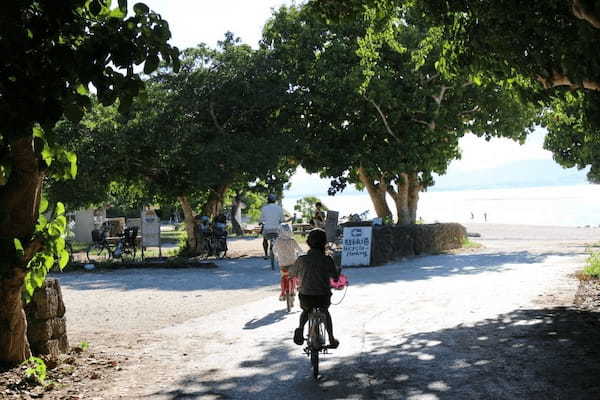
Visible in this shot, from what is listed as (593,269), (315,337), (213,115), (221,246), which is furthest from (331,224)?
(315,337)

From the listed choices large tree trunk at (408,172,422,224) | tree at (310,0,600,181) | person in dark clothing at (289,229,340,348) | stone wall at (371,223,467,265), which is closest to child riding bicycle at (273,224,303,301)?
tree at (310,0,600,181)

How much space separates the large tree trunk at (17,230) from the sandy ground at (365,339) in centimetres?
101

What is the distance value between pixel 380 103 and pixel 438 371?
19.1 m

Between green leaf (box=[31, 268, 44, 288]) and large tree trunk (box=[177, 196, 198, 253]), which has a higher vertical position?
large tree trunk (box=[177, 196, 198, 253])

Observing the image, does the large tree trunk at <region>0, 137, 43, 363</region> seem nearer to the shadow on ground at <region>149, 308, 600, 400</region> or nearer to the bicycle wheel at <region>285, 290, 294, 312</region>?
the shadow on ground at <region>149, 308, 600, 400</region>

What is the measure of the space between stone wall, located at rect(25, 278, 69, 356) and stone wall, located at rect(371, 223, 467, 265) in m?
13.9

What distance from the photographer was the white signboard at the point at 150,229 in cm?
2378

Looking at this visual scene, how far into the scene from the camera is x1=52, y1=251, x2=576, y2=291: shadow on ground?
16.7 meters

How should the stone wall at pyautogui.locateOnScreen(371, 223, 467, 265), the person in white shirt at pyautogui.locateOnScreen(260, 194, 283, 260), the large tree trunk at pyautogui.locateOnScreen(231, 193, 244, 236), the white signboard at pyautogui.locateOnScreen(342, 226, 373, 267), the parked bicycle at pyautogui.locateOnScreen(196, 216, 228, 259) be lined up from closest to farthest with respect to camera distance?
the person in white shirt at pyautogui.locateOnScreen(260, 194, 283, 260) → the white signboard at pyautogui.locateOnScreen(342, 226, 373, 267) → the stone wall at pyautogui.locateOnScreen(371, 223, 467, 265) → the parked bicycle at pyautogui.locateOnScreen(196, 216, 228, 259) → the large tree trunk at pyautogui.locateOnScreen(231, 193, 244, 236)

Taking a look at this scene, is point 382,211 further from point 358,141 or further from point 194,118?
point 194,118

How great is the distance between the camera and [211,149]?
77.9 ft

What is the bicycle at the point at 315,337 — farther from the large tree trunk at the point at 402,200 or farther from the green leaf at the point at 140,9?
the large tree trunk at the point at 402,200

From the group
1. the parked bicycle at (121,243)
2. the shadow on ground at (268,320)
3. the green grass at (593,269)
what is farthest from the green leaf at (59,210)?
the parked bicycle at (121,243)

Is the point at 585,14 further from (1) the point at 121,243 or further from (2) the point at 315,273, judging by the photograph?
(1) the point at 121,243
